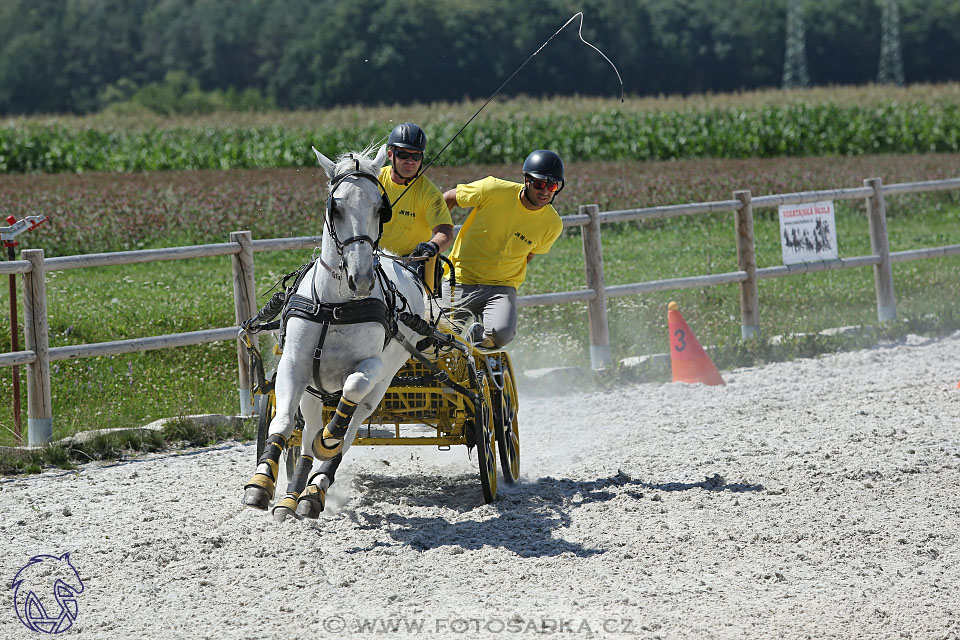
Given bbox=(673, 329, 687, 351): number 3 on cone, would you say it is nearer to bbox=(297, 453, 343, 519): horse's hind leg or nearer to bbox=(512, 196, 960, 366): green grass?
bbox=(512, 196, 960, 366): green grass

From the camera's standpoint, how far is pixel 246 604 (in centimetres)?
419

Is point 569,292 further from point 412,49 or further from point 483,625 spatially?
point 412,49

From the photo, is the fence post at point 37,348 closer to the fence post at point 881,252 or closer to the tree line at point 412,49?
the fence post at point 881,252

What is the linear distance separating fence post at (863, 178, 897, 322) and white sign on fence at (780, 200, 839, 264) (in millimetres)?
554

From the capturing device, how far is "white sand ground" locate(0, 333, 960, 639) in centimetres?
398

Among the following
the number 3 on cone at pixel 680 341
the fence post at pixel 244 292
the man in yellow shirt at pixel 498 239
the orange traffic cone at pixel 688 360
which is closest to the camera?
the man in yellow shirt at pixel 498 239

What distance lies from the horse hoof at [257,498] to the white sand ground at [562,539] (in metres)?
0.30

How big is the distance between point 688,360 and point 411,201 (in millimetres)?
3844

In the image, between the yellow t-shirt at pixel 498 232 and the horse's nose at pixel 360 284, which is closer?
the horse's nose at pixel 360 284

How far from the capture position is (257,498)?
4449 mm

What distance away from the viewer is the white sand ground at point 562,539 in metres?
3.98


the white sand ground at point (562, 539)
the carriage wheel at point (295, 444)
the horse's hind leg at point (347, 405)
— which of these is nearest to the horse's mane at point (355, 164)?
the horse's hind leg at point (347, 405)

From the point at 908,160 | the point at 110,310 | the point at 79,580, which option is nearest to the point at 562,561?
the point at 79,580

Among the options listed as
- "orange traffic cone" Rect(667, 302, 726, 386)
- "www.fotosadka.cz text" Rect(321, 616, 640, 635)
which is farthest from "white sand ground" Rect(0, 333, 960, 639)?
"orange traffic cone" Rect(667, 302, 726, 386)
